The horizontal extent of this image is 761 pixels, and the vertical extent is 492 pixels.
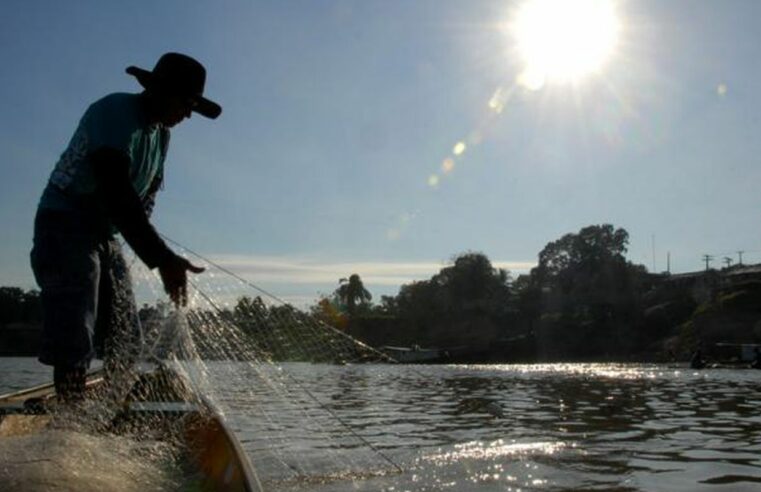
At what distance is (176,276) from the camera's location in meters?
3.61

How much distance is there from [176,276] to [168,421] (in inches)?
58.8

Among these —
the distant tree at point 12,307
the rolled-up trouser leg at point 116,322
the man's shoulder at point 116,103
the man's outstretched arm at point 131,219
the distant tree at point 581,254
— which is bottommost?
the rolled-up trouser leg at point 116,322

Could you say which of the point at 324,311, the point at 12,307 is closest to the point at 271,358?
the point at 324,311

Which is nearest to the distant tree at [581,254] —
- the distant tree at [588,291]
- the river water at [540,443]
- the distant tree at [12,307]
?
the distant tree at [588,291]

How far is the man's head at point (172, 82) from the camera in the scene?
3.90 metres

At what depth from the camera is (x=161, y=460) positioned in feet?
13.3

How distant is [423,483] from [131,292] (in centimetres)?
254

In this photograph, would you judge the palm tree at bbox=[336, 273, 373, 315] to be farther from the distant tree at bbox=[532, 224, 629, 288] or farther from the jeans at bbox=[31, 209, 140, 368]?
the jeans at bbox=[31, 209, 140, 368]

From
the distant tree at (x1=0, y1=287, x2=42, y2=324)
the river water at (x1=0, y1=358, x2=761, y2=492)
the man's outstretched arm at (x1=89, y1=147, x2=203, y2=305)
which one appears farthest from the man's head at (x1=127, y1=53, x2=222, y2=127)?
the distant tree at (x1=0, y1=287, x2=42, y2=324)

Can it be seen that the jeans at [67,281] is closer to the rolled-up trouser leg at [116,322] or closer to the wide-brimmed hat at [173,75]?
the rolled-up trouser leg at [116,322]

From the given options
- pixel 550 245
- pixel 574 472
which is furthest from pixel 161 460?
pixel 550 245

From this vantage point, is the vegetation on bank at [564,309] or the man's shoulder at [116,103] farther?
the vegetation on bank at [564,309]

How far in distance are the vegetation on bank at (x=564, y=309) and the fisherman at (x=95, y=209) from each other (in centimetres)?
7472

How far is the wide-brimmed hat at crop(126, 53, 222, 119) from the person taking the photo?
3902mm
